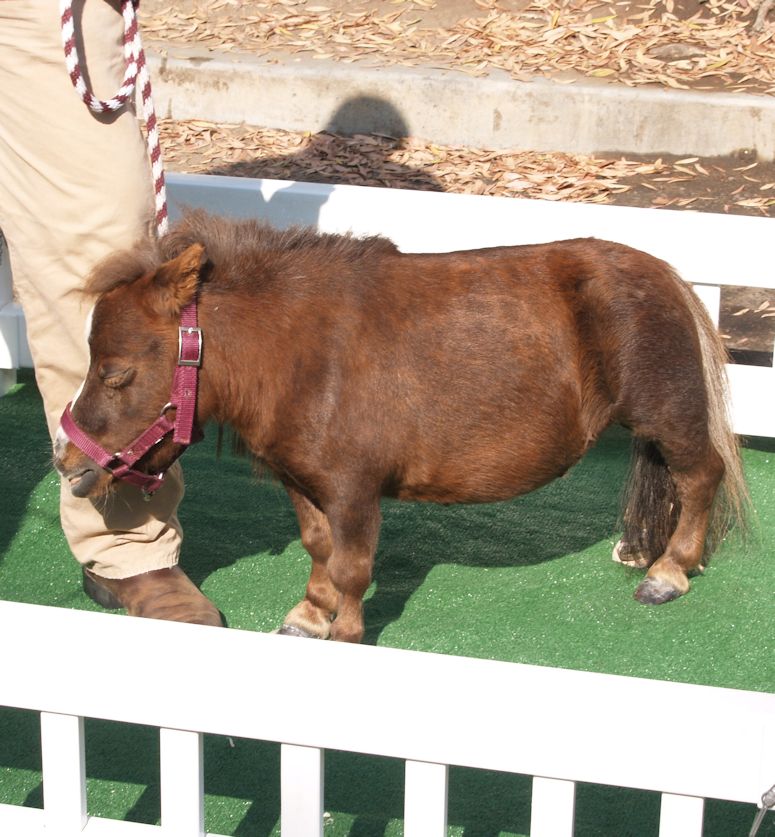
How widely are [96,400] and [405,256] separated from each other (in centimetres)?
96

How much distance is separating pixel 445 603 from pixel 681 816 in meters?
1.79

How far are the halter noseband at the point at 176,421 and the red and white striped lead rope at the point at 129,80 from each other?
0.39 meters

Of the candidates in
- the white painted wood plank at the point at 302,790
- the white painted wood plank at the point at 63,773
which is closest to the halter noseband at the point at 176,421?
the white painted wood plank at the point at 63,773

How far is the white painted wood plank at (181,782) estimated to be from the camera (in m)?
2.39

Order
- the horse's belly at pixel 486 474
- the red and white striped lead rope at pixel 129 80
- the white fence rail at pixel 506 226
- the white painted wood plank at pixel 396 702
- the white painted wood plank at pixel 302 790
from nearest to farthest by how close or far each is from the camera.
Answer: the white painted wood plank at pixel 396 702
the white painted wood plank at pixel 302 790
the red and white striped lead rope at pixel 129 80
the horse's belly at pixel 486 474
the white fence rail at pixel 506 226

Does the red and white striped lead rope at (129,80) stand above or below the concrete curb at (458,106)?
above

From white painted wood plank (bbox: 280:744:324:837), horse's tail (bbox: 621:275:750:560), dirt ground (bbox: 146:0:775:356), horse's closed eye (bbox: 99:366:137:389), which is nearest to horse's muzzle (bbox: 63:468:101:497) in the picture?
horse's closed eye (bbox: 99:366:137:389)

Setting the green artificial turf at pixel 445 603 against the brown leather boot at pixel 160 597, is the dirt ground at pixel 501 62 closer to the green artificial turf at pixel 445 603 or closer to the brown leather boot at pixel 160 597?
the green artificial turf at pixel 445 603

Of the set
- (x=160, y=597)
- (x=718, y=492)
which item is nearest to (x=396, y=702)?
(x=160, y=597)

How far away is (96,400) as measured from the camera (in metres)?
3.21

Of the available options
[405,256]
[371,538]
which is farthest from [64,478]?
[405,256]

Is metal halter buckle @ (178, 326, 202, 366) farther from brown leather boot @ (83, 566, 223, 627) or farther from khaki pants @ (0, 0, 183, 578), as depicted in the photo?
brown leather boot @ (83, 566, 223, 627)

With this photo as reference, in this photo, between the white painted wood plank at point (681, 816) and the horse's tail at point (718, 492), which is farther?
the horse's tail at point (718, 492)

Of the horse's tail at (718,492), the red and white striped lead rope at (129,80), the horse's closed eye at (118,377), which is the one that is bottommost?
the horse's tail at (718,492)
